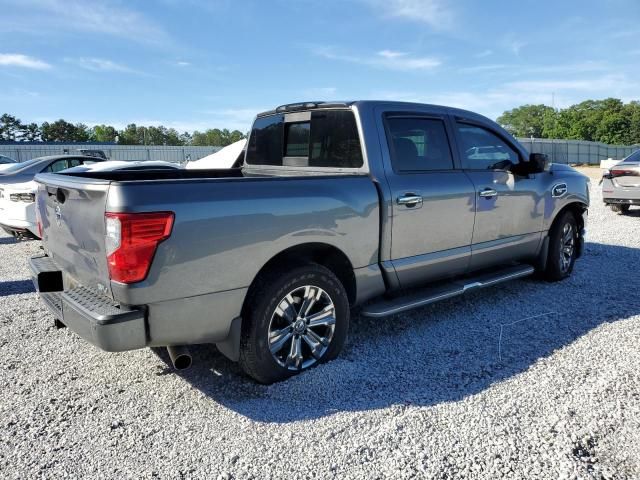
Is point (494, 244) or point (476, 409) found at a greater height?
point (494, 244)

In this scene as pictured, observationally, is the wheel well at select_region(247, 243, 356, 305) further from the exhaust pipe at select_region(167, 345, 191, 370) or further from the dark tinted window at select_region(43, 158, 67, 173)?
the dark tinted window at select_region(43, 158, 67, 173)

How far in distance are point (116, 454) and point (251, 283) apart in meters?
1.16

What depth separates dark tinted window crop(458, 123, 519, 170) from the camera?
4555 millimetres

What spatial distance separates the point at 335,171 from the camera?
4035mm

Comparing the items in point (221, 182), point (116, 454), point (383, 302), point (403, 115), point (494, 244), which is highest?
point (403, 115)

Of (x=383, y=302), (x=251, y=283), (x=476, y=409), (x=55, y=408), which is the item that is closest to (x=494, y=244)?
(x=383, y=302)

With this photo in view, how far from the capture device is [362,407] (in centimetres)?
301

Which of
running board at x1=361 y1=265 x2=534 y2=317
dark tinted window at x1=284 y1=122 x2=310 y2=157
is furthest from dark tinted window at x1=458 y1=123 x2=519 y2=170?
dark tinted window at x1=284 y1=122 x2=310 y2=157

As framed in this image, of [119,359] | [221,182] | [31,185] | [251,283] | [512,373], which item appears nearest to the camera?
[221,182]

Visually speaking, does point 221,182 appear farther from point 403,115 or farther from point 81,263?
point 403,115

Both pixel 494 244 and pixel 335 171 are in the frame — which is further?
pixel 494 244

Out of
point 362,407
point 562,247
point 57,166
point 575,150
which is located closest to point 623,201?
point 562,247

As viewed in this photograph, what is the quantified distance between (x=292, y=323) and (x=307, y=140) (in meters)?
1.76

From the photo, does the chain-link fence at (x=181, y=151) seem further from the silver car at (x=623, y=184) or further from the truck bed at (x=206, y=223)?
the truck bed at (x=206, y=223)
